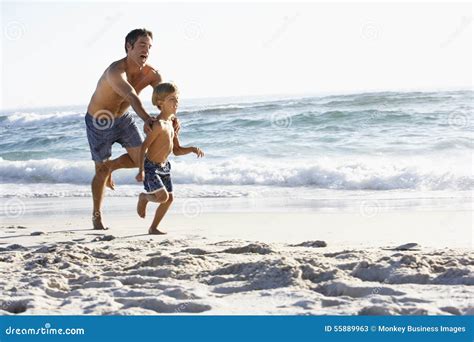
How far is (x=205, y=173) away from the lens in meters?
10.7

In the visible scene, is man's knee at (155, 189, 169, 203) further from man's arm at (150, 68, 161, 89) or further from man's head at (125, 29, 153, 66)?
man's head at (125, 29, 153, 66)

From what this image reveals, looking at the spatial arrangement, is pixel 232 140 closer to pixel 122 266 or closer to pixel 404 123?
pixel 404 123

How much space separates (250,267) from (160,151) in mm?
1780

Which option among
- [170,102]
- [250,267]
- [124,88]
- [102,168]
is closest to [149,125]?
[170,102]

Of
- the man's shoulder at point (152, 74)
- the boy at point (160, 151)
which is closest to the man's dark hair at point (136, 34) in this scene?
the man's shoulder at point (152, 74)

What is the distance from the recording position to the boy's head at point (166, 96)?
5.33m

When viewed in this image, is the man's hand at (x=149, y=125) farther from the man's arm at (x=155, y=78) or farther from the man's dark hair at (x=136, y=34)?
the man's dark hair at (x=136, y=34)

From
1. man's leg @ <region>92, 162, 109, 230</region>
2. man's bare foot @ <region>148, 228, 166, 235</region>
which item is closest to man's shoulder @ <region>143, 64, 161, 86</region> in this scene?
man's leg @ <region>92, 162, 109, 230</region>

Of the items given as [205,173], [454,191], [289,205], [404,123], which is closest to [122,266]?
[289,205]

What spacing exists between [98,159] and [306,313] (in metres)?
3.25

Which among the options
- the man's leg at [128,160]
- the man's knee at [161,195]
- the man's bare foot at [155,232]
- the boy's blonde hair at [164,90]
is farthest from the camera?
the man's leg at [128,160]

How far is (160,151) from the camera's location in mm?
5523

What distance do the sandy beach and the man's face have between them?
1.41 metres

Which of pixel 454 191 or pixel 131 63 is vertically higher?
pixel 131 63
